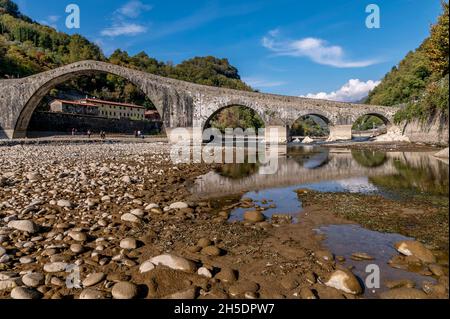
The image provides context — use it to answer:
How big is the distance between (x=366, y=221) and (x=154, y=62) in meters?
107

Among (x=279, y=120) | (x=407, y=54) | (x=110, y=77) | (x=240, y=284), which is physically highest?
(x=407, y=54)

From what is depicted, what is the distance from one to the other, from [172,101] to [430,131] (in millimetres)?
26263

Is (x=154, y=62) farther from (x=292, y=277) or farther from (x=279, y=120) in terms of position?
(x=292, y=277)

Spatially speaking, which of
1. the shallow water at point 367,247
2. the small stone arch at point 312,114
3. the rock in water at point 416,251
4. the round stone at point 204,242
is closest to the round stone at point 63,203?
the round stone at point 204,242

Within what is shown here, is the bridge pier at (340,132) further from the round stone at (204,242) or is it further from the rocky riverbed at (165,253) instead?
the round stone at (204,242)

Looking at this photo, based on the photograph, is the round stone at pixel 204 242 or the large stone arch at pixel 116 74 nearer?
the round stone at pixel 204 242

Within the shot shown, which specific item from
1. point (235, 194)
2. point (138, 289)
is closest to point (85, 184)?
point (235, 194)

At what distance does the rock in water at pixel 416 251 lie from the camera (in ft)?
11.4

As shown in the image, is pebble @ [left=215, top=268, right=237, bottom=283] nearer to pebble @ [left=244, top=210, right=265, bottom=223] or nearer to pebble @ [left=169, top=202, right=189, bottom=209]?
pebble @ [left=244, top=210, right=265, bottom=223]

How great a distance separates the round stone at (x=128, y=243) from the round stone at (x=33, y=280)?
108 cm

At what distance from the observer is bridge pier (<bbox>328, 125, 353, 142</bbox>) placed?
38.4 m

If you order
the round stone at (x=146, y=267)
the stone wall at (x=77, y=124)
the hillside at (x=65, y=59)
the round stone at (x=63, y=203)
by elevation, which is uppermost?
the hillside at (x=65, y=59)

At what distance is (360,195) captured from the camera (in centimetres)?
744

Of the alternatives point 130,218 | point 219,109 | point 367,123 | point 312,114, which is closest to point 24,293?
point 130,218
